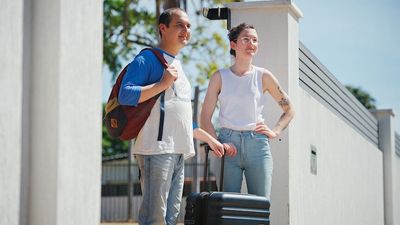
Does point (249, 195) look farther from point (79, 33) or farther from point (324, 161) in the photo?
point (324, 161)

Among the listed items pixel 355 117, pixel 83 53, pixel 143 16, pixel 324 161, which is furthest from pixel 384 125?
pixel 83 53

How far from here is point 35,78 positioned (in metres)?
3.78

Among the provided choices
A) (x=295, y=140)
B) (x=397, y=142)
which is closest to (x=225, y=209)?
(x=295, y=140)

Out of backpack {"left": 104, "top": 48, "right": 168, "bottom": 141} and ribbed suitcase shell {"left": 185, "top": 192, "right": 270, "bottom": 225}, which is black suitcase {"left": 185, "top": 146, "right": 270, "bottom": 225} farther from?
backpack {"left": 104, "top": 48, "right": 168, "bottom": 141}

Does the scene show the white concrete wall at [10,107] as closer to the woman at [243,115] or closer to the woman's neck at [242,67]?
the woman at [243,115]

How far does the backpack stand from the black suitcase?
72 centimetres

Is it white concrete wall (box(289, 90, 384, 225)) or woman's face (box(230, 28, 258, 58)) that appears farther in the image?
white concrete wall (box(289, 90, 384, 225))

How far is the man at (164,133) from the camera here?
16.0ft

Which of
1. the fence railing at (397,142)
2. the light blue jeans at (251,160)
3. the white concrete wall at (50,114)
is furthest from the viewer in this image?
the fence railing at (397,142)

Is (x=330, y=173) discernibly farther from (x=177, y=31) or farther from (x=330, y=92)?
(x=177, y=31)

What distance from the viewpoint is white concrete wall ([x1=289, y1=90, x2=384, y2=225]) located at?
7402 mm

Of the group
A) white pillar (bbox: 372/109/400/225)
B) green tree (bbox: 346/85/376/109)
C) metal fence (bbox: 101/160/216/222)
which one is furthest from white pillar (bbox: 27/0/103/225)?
green tree (bbox: 346/85/376/109)

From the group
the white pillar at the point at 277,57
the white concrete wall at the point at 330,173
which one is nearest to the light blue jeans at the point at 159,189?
the white pillar at the point at 277,57

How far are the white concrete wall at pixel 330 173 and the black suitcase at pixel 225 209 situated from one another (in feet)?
4.25
